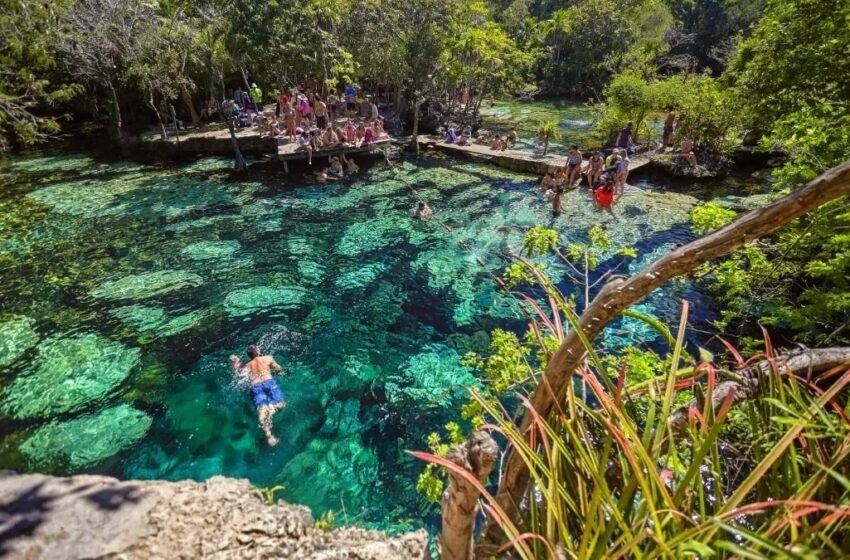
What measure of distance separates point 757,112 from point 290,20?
531 inches

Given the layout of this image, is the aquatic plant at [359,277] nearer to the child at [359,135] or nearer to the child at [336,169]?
the child at [336,169]

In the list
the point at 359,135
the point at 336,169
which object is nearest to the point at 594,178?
the point at 336,169

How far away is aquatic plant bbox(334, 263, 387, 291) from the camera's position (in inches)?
380

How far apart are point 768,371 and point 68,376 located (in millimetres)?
8459

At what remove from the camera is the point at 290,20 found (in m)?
14.8

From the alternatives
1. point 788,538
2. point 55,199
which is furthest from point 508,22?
point 788,538

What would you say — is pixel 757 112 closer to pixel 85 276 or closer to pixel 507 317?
pixel 507 317

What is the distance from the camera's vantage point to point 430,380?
7.05 metres

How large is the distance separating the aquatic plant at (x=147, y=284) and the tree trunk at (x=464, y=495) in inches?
355

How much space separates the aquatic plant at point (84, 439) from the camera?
553 centimetres

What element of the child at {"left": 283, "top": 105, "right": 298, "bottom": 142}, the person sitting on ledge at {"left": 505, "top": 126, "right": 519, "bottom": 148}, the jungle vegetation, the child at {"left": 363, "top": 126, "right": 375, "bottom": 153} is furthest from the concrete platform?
the child at {"left": 283, "top": 105, "right": 298, "bottom": 142}

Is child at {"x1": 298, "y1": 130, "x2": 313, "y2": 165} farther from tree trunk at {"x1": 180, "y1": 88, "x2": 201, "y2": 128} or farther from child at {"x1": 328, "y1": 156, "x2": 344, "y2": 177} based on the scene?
tree trunk at {"x1": 180, "y1": 88, "x2": 201, "y2": 128}

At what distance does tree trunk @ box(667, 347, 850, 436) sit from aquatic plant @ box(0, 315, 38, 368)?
909cm

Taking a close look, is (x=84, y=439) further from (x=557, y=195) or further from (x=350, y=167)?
(x=350, y=167)
